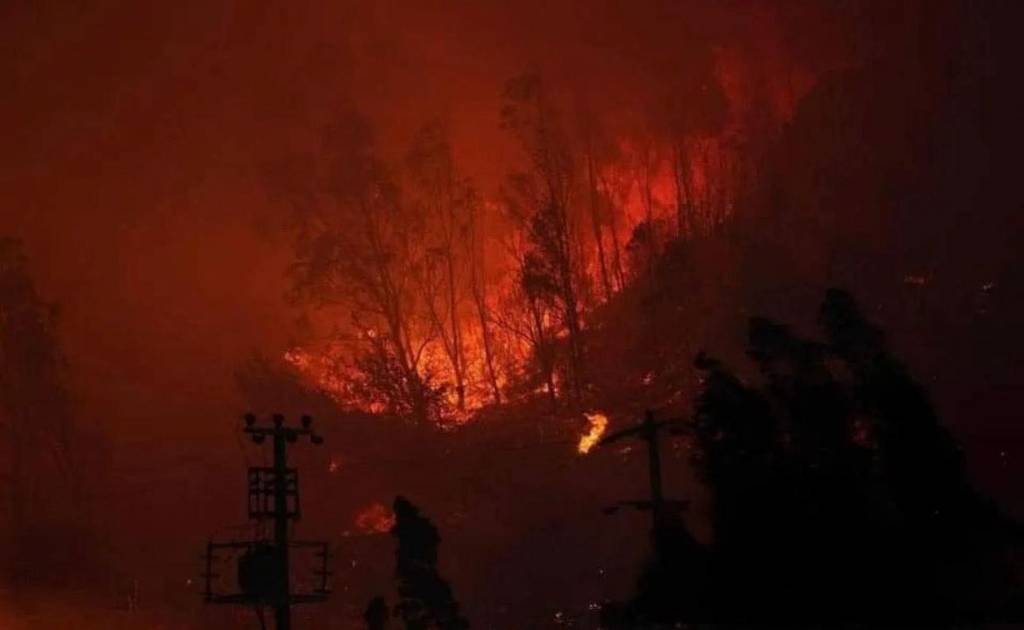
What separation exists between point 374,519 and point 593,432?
11.3 metres

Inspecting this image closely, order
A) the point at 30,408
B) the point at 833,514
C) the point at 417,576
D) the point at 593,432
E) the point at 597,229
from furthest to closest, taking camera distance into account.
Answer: the point at 597,229 → the point at 30,408 → the point at 593,432 → the point at 417,576 → the point at 833,514

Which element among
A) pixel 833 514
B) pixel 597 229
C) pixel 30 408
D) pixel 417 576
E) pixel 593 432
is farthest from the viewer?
pixel 597 229

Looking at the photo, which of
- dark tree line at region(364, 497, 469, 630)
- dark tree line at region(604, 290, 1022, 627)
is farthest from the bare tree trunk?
dark tree line at region(604, 290, 1022, 627)

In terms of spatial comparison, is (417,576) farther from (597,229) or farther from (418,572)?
(597,229)

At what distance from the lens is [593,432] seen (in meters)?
54.0

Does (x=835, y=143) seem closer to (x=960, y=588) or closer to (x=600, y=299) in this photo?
(x=600, y=299)

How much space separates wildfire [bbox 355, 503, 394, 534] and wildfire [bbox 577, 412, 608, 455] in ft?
31.5

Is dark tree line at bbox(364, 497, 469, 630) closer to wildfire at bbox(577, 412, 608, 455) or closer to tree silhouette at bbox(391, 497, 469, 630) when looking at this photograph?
tree silhouette at bbox(391, 497, 469, 630)

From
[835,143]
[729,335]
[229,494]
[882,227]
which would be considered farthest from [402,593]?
[835,143]

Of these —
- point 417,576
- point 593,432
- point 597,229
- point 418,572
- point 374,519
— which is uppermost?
point 597,229

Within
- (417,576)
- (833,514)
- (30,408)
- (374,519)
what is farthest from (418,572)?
(30,408)

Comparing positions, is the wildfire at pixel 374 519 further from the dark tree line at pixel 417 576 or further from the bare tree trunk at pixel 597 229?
the bare tree trunk at pixel 597 229

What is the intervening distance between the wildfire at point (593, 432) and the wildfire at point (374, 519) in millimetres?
9613

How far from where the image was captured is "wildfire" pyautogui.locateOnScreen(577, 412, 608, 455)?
52312mm
